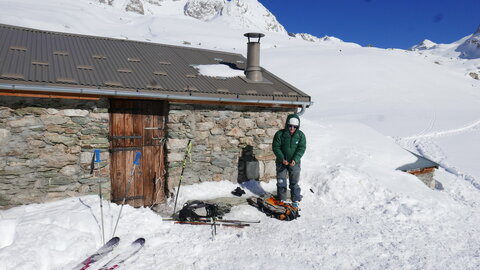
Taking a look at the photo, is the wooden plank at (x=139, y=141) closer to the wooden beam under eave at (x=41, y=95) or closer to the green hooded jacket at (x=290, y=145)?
the wooden beam under eave at (x=41, y=95)

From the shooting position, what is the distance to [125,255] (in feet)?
14.6

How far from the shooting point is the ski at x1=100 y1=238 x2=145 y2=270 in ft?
13.7

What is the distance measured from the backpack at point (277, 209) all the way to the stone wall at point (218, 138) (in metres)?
1.13

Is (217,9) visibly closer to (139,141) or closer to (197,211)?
(139,141)

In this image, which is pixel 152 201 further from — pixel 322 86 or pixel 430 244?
pixel 322 86

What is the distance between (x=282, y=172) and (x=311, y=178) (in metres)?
1.45

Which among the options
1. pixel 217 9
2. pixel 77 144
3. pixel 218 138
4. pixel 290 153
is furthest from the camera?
pixel 217 9

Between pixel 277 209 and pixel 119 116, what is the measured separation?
3.59m

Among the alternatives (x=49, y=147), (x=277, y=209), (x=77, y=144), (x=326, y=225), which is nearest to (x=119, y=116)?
(x=77, y=144)

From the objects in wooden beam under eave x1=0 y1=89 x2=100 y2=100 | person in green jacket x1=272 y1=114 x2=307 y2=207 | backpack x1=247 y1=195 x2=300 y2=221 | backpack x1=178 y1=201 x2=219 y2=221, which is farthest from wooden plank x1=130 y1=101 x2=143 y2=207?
person in green jacket x1=272 y1=114 x2=307 y2=207

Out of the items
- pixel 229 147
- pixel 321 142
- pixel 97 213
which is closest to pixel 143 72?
pixel 229 147

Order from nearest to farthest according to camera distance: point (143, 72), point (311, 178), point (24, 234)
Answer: point (24, 234) → point (143, 72) → point (311, 178)

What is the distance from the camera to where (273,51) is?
35.2 m

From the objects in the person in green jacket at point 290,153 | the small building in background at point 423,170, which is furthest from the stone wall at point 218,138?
the small building in background at point 423,170
